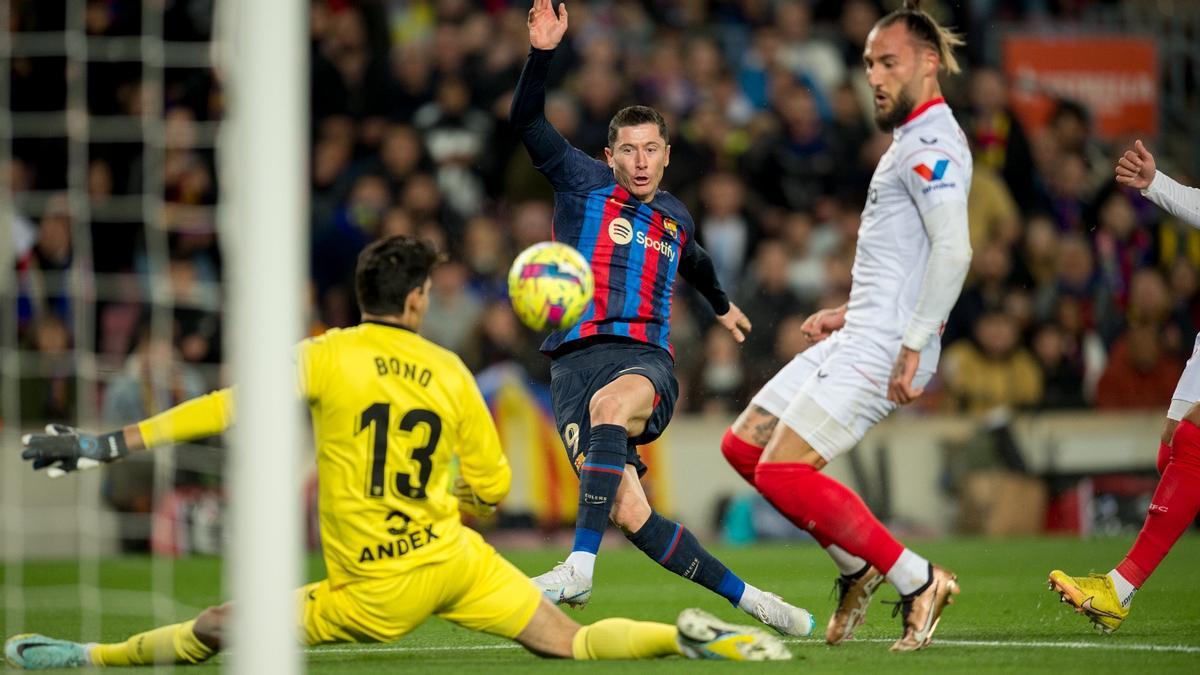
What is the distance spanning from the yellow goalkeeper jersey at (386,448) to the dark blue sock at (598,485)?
110 cm

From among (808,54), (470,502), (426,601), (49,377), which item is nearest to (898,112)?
(470,502)

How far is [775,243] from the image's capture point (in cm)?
1277

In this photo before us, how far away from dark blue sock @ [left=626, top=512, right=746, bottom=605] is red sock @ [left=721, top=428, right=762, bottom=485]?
355mm

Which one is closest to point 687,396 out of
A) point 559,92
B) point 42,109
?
point 559,92

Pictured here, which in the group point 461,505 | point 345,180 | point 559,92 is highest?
point 559,92

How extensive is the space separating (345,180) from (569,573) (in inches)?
305

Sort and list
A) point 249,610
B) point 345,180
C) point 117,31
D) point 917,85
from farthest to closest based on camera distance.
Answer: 1. point 345,180
2. point 117,31
3. point 917,85
4. point 249,610

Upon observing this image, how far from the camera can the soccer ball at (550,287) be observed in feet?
19.3

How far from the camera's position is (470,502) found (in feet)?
17.5

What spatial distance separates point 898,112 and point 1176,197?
1.48m

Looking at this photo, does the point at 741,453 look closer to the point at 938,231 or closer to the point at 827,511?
the point at 827,511

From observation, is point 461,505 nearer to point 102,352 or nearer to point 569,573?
point 569,573

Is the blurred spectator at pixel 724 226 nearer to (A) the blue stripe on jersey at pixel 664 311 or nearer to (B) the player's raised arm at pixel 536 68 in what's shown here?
(A) the blue stripe on jersey at pixel 664 311

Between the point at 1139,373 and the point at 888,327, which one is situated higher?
the point at 888,327
